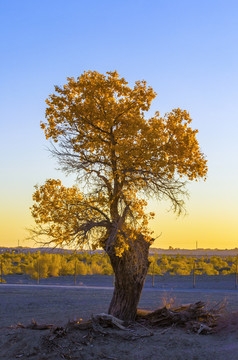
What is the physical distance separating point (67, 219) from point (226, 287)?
2716 cm

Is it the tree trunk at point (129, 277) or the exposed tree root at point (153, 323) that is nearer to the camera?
the exposed tree root at point (153, 323)

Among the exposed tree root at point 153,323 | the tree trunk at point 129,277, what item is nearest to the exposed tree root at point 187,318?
the exposed tree root at point 153,323

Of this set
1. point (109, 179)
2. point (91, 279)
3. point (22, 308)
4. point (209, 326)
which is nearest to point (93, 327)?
point (209, 326)

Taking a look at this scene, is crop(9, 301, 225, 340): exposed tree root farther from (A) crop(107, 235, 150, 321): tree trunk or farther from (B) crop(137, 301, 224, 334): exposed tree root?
(A) crop(107, 235, 150, 321): tree trunk

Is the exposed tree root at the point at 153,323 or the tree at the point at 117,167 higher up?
the tree at the point at 117,167

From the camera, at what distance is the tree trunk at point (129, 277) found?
16281 mm

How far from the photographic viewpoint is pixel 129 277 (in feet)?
53.9

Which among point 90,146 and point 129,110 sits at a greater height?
point 129,110

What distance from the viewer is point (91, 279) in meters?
46.4

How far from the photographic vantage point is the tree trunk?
16281 millimetres

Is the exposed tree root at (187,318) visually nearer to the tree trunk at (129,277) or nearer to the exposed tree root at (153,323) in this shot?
the exposed tree root at (153,323)

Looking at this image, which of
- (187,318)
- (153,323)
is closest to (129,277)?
(153,323)

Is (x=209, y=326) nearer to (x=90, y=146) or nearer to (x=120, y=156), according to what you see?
(x=120, y=156)

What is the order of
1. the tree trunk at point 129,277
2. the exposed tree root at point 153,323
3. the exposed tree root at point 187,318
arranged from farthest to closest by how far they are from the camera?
the tree trunk at point 129,277 < the exposed tree root at point 187,318 < the exposed tree root at point 153,323
